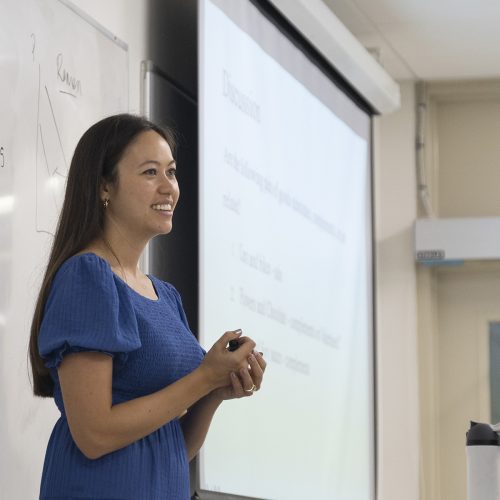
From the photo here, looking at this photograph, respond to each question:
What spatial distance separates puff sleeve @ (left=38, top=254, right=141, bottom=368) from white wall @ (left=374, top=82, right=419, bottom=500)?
147 inches

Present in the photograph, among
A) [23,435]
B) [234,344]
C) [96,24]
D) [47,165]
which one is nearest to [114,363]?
[234,344]

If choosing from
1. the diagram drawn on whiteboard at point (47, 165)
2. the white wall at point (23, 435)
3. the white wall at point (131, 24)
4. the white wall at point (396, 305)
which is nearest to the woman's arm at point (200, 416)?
the white wall at point (23, 435)

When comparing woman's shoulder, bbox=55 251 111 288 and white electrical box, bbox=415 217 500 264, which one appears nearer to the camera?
woman's shoulder, bbox=55 251 111 288

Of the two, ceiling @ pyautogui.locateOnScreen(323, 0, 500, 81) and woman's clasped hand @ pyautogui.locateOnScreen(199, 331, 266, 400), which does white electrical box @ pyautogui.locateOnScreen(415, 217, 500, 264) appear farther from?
woman's clasped hand @ pyautogui.locateOnScreen(199, 331, 266, 400)

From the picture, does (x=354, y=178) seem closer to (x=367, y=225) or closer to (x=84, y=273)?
(x=367, y=225)

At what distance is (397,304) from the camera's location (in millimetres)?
5180

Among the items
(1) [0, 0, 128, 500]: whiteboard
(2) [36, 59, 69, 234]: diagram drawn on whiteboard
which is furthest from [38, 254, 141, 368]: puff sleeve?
(2) [36, 59, 69, 234]: diagram drawn on whiteboard

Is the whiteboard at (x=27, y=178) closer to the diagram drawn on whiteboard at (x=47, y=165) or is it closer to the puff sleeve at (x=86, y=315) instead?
the diagram drawn on whiteboard at (x=47, y=165)

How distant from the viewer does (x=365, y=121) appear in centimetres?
482

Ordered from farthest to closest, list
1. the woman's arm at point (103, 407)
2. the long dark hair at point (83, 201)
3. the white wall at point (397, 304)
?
1. the white wall at point (397, 304)
2. the long dark hair at point (83, 201)
3. the woman's arm at point (103, 407)

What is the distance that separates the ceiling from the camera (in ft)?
14.5

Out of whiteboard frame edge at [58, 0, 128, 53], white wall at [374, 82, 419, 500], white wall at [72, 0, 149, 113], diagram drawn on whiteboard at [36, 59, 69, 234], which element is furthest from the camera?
white wall at [374, 82, 419, 500]

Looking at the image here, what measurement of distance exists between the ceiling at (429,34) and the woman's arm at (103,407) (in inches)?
126

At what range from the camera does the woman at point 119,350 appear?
1407 mm
